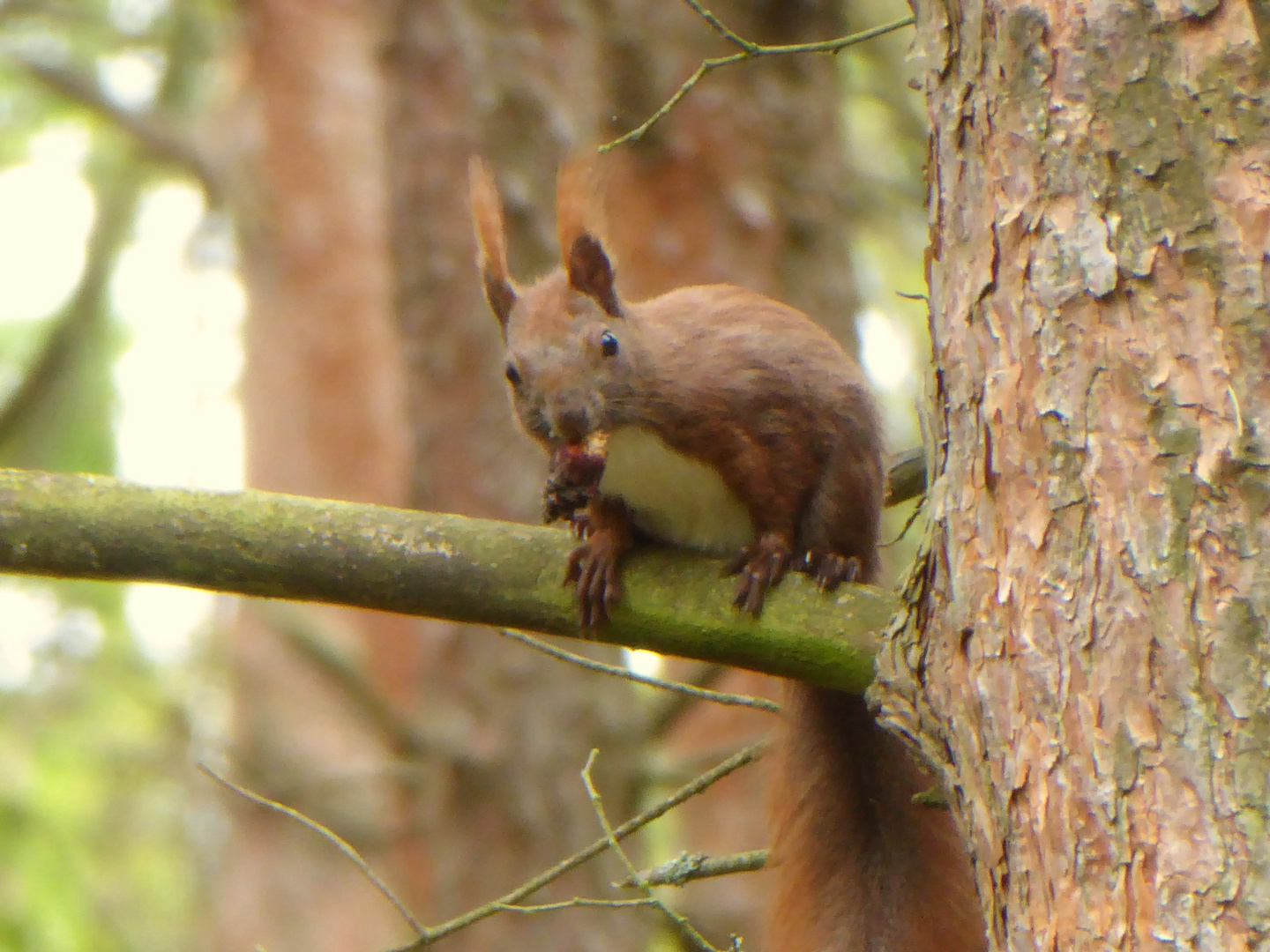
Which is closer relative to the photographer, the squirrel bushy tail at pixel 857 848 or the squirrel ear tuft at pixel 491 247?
the squirrel bushy tail at pixel 857 848

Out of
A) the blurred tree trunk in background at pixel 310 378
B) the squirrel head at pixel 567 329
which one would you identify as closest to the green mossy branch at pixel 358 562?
the squirrel head at pixel 567 329

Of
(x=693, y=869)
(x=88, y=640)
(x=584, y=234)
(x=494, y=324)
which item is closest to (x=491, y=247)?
(x=584, y=234)

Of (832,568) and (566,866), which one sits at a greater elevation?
(832,568)

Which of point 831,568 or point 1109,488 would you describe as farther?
point 831,568

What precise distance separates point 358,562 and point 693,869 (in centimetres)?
62

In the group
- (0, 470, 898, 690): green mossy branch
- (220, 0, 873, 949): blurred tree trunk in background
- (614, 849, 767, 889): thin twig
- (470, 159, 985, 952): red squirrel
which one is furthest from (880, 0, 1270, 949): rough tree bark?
(220, 0, 873, 949): blurred tree trunk in background

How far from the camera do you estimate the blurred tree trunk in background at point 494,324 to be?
172 inches

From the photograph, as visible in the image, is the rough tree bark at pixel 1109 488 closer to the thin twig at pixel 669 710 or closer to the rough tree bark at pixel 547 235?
the thin twig at pixel 669 710

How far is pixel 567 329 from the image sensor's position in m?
2.68

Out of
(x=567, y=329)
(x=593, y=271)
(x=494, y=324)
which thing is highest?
(x=494, y=324)

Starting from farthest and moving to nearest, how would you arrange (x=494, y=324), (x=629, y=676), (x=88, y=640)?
(x=88, y=640), (x=494, y=324), (x=629, y=676)

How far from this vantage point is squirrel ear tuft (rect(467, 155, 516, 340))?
2.62m

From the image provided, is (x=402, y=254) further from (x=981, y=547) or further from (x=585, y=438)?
(x=981, y=547)

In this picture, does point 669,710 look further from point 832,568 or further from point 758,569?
point 758,569
